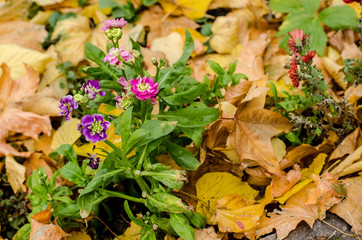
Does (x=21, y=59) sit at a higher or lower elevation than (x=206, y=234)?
higher

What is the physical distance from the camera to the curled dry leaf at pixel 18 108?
2.27 metres

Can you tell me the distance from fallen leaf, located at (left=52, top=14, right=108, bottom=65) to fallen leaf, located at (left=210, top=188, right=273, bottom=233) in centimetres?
147

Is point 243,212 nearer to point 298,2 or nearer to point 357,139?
point 357,139

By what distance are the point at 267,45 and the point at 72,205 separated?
1492 millimetres

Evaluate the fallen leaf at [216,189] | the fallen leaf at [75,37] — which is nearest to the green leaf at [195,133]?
the fallen leaf at [216,189]

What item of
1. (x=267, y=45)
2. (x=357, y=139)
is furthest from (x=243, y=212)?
(x=267, y=45)

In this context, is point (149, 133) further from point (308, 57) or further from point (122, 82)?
point (308, 57)

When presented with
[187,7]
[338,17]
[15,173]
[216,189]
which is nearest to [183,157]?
[216,189]

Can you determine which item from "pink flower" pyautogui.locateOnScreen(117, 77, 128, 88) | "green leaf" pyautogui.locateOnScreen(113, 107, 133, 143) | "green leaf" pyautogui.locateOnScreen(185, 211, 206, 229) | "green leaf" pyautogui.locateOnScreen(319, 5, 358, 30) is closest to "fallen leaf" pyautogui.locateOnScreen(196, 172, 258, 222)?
"green leaf" pyautogui.locateOnScreen(185, 211, 206, 229)

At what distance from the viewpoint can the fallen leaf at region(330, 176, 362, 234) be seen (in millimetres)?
1499

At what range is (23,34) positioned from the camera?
2.77 meters

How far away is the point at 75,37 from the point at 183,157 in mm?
1486

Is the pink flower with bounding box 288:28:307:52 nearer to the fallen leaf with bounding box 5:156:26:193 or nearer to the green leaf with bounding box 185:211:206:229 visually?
the green leaf with bounding box 185:211:206:229

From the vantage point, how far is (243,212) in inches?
63.2
